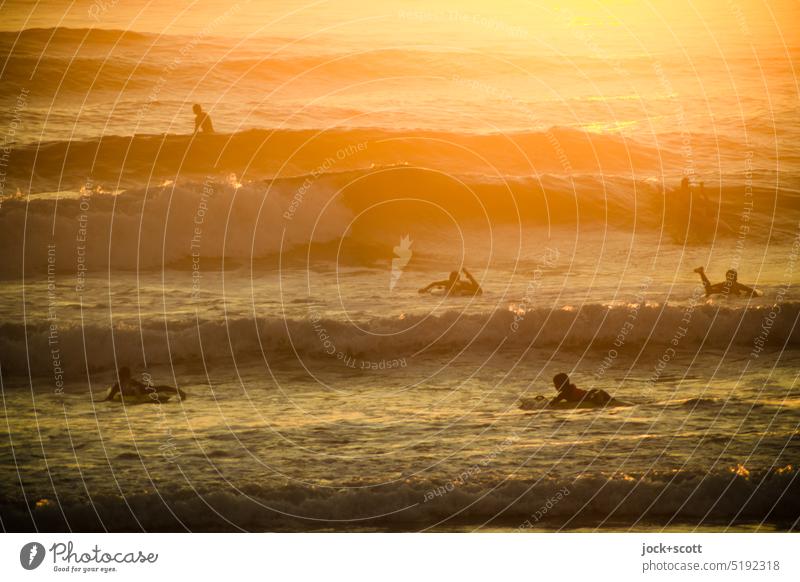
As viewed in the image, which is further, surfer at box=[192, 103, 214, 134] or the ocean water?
surfer at box=[192, 103, 214, 134]

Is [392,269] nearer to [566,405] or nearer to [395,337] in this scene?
[395,337]

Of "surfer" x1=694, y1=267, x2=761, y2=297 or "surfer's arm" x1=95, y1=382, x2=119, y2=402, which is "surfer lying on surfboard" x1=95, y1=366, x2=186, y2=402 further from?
"surfer" x1=694, y1=267, x2=761, y2=297

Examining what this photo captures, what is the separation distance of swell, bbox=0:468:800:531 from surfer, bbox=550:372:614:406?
6.42ft

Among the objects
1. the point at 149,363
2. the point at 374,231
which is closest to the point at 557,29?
the point at 374,231

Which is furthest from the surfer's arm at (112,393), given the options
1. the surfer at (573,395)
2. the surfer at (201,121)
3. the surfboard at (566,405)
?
the surfer at (201,121)

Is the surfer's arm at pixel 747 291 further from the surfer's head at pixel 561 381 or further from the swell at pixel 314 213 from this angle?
the surfer's head at pixel 561 381

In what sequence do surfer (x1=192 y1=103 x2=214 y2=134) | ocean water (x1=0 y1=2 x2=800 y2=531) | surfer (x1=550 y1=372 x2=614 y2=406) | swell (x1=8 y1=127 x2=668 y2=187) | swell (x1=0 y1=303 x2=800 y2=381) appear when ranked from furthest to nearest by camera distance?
surfer (x1=192 y1=103 x2=214 y2=134), swell (x1=8 y1=127 x2=668 y2=187), swell (x1=0 y1=303 x2=800 y2=381), surfer (x1=550 y1=372 x2=614 y2=406), ocean water (x1=0 y1=2 x2=800 y2=531)

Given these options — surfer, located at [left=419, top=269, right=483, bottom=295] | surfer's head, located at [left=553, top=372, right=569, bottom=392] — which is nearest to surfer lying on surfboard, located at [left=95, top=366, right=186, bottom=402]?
surfer's head, located at [left=553, top=372, right=569, bottom=392]

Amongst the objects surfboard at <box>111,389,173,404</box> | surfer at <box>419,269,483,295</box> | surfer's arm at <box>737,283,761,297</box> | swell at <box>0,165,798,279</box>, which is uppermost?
swell at <box>0,165,798,279</box>

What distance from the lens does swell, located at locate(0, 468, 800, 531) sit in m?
13.0

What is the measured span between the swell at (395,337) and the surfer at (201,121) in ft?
23.0

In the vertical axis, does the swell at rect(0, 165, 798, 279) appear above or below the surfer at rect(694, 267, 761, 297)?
above

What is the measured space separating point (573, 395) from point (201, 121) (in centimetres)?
1169
